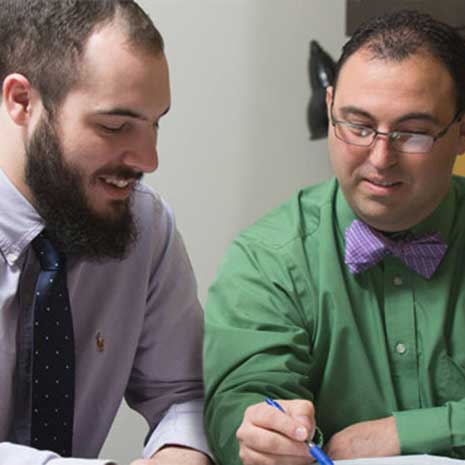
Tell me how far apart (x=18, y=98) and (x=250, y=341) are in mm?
490

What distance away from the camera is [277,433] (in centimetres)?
120

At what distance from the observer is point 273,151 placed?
2279mm

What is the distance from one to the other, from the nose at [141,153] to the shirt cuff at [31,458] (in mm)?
420

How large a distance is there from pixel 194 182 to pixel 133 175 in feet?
2.80

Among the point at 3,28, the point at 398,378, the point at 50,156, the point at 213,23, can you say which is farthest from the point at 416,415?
the point at 213,23

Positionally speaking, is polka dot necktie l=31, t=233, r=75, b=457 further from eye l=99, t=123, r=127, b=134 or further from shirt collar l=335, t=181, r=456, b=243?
shirt collar l=335, t=181, r=456, b=243

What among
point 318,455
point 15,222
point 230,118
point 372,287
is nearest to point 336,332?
point 372,287

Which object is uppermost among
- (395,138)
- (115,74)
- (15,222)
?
(115,74)

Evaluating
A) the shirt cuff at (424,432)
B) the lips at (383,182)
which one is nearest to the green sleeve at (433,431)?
the shirt cuff at (424,432)

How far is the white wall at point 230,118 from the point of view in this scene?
218 centimetres

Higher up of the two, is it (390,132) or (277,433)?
(390,132)

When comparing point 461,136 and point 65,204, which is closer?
point 65,204

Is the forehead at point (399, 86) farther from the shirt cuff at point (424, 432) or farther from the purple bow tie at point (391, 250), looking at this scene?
the shirt cuff at point (424, 432)

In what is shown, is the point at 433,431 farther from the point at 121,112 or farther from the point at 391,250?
the point at 121,112
